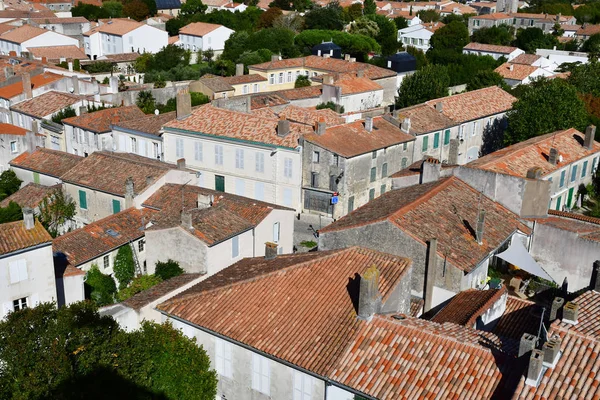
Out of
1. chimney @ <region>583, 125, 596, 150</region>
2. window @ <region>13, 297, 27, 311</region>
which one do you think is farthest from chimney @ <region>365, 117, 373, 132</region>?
window @ <region>13, 297, 27, 311</region>

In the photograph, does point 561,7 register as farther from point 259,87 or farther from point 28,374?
point 28,374

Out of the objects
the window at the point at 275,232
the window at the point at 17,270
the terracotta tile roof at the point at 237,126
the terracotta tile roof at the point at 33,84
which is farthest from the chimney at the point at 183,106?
the window at the point at 17,270

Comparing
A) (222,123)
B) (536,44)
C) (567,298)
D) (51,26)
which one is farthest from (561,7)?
(567,298)

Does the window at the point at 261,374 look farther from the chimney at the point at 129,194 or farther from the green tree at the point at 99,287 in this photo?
the chimney at the point at 129,194

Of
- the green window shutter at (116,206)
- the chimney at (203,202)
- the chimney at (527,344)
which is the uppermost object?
the chimney at (527,344)

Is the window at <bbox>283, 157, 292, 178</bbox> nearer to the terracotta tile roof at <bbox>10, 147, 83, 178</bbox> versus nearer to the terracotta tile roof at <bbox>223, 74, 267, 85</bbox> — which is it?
the terracotta tile roof at <bbox>10, 147, 83, 178</bbox>

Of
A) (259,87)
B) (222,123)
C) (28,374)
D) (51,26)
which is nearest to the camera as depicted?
(28,374)

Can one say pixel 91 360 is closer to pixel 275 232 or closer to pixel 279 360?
pixel 279 360
